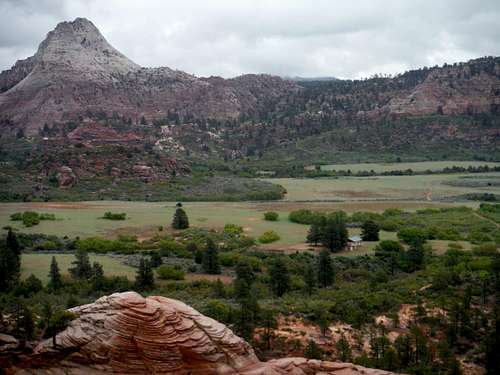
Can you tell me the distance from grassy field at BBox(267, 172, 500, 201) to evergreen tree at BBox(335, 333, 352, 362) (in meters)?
65.8

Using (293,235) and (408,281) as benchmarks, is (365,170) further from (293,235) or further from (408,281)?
(408,281)

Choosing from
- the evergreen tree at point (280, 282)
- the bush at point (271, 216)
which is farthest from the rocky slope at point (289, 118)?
the evergreen tree at point (280, 282)

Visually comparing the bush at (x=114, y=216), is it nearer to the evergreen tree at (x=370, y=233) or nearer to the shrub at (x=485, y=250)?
the evergreen tree at (x=370, y=233)

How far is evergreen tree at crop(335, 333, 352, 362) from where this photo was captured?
25936 millimetres

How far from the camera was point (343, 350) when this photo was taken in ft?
85.8

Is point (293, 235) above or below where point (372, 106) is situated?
below

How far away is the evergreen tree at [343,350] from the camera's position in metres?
25.9

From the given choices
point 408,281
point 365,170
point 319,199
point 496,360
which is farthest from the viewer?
point 365,170

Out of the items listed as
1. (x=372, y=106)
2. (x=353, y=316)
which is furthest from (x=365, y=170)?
(x=353, y=316)

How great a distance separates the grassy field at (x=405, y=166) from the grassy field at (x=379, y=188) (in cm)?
1041

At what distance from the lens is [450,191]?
9906 centimetres

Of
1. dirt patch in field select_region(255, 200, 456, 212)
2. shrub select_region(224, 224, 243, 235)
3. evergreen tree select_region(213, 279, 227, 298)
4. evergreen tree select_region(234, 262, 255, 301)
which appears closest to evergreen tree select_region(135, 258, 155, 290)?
evergreen tree select_region(213, 279, 227, 298)

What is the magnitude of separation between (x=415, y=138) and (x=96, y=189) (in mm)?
93960

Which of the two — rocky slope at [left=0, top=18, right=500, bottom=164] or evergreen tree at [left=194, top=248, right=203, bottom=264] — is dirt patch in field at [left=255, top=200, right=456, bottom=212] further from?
rocky slope at [left=0, top=18, right=500, bottom=164]
